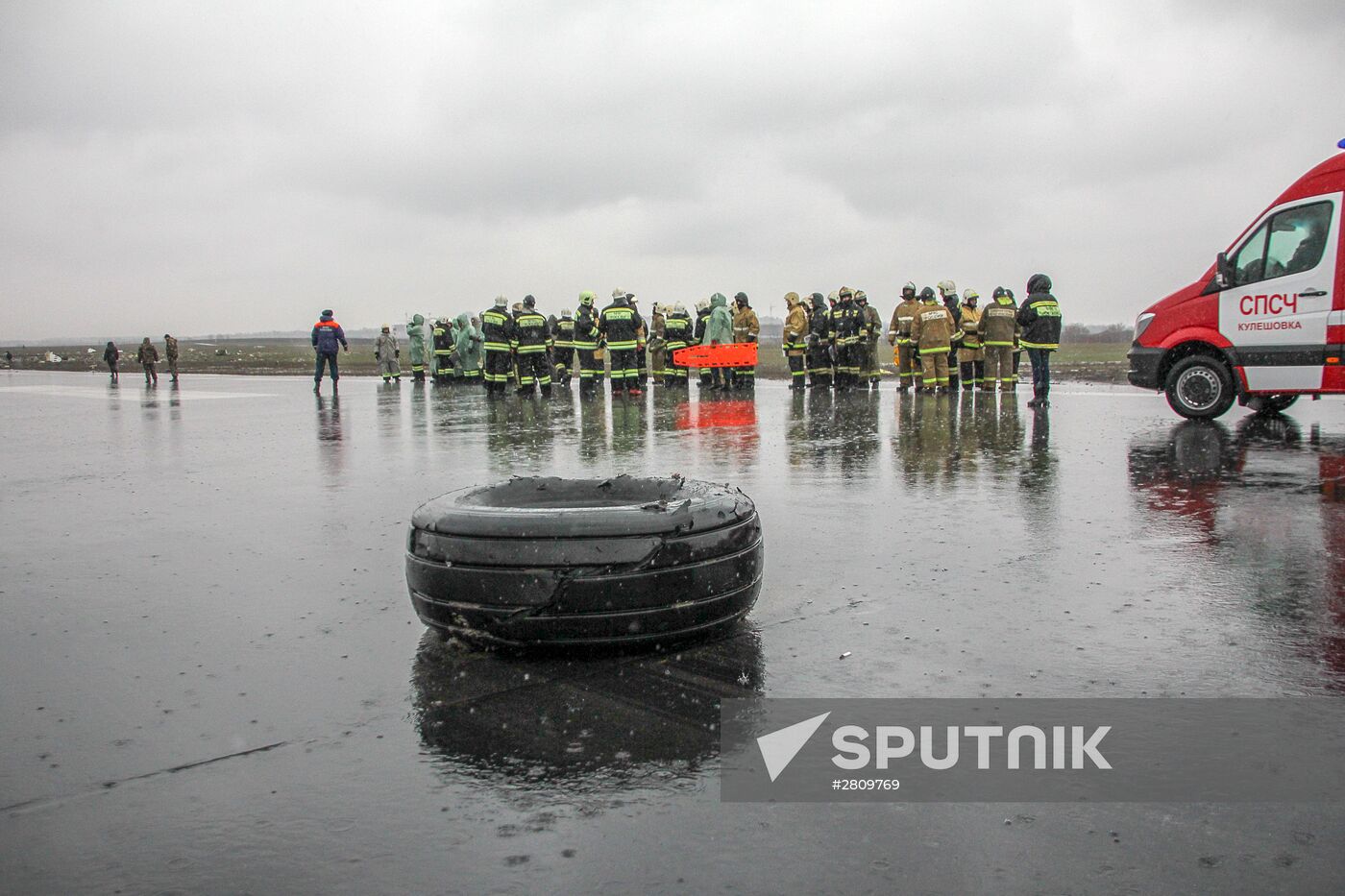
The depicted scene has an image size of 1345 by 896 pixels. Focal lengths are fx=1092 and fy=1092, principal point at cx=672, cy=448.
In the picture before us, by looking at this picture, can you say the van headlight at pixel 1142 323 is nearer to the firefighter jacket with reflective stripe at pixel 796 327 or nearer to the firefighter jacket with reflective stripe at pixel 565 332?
the firefighter jacket with reflective stripe at pixel 796 327

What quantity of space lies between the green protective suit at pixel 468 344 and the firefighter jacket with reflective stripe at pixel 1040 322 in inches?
657

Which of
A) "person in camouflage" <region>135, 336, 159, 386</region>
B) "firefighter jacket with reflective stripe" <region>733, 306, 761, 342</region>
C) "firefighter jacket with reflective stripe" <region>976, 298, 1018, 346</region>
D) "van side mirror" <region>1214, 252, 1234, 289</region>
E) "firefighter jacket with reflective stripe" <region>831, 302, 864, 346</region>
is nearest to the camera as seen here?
"van side mirror" <region>1214, 252, 1234, 289</region>

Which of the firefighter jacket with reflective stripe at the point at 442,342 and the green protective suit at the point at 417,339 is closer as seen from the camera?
the firefighter jacket with reflective stripe at the point at 442,342

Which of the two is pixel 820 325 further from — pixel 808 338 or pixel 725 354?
pixel 725 354

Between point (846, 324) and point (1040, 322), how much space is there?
20.7 feet

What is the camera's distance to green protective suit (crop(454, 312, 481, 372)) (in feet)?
101

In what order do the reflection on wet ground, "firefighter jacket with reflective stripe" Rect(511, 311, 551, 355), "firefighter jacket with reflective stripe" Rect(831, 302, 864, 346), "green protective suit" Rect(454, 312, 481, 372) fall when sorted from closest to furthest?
the reflection on wet ground → "firefighter jacket with reflective stripe" Rect(831, 302, 864, 346) → "firefighter jacket with reflective stripe" Rect(511, 311, 551, 355) → "green protective suit" Rect(454, 312, 481, 372)

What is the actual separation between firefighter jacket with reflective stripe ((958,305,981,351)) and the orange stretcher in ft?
16.2

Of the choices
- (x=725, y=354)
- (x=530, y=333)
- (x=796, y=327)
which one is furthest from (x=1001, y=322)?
(x=530, y=333)

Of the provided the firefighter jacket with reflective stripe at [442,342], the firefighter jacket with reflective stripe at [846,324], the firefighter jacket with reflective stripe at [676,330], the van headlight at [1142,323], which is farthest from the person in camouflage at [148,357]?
the van headlight at [1142,323]

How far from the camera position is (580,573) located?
433 cm

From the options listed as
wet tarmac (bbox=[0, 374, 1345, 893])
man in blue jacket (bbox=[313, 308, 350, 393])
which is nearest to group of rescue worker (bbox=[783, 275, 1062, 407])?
wet tarmac (bbox=[0, 374, 1345, 893])

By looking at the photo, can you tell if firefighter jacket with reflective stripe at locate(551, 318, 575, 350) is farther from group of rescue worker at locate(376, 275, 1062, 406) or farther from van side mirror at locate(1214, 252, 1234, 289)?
van side mirror at locate(1214, 252, 1234, 289)

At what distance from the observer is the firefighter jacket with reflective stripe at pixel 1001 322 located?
817 inches
